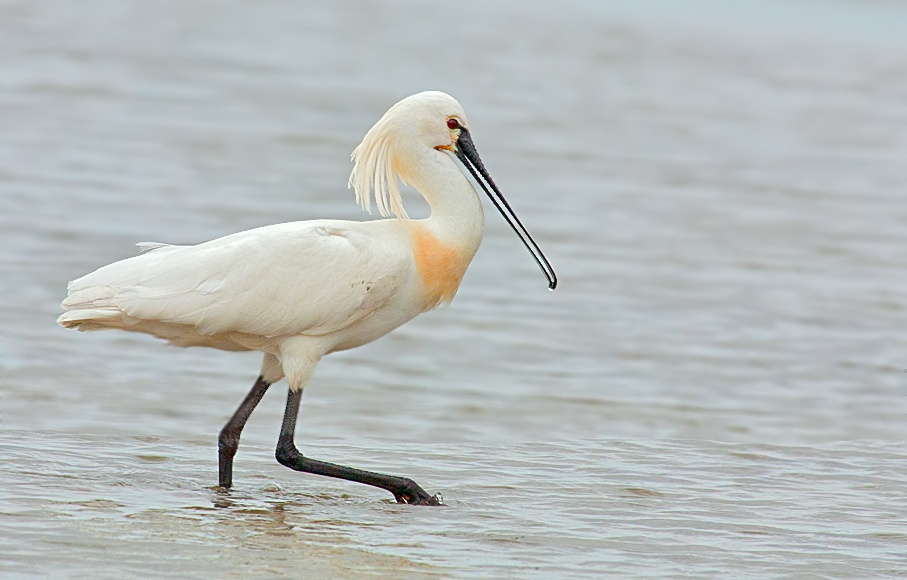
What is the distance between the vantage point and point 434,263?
7.63 m

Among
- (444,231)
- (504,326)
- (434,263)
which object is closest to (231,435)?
(434,263)

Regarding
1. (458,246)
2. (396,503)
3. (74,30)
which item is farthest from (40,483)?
(74,30)

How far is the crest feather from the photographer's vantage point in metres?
7.86

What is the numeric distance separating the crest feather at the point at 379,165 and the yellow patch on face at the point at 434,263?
0.27 m

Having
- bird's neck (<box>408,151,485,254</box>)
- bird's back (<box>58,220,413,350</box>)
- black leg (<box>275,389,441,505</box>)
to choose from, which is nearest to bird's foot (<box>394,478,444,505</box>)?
black leg (<box>275,389,441,505</box>)

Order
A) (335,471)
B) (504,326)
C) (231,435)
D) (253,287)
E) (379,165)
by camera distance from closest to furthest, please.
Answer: (253,287) → (335,471) → (231,435) → (379,165) → (504,326)

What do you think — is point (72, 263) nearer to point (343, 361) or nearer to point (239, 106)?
point (343, 361)

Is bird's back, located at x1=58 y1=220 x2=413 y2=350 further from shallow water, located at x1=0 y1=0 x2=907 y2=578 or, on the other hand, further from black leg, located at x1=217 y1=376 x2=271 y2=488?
shallow water, located at x1=0 y1=0 x2=907 y2=578

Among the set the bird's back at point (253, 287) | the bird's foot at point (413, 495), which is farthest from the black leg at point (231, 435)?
the bird's foot at point (413, 495)

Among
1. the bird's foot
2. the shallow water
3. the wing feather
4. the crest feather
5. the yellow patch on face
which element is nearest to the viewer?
the shallow water

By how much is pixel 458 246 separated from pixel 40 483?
221 centimetres

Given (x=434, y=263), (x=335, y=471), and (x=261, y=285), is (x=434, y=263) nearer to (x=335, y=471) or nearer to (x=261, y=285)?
(x=261, y=285)

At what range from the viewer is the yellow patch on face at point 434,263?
762 centimetres

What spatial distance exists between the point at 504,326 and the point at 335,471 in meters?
4.08
